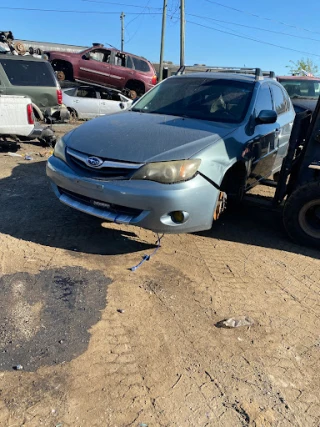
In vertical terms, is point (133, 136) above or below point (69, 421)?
above

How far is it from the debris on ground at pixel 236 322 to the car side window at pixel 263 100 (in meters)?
2.57

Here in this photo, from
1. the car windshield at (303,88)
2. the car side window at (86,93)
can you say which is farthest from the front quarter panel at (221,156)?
the car side window at (86,93)

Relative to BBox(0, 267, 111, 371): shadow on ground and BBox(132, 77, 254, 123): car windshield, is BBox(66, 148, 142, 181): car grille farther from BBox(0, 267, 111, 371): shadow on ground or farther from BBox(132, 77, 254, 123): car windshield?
BBox(132, 77, 254, 123): car windshield

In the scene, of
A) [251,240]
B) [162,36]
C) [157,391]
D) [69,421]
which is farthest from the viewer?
[162,36]

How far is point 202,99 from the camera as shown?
4582 mm

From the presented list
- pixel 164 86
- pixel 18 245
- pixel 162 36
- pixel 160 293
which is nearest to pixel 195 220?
pixel 160 293

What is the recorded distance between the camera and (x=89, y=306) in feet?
9.45

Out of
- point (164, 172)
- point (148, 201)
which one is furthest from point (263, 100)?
point (148, 201)

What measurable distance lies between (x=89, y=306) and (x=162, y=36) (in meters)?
30.3

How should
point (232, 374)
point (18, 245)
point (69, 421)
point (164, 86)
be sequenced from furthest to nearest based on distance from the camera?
point (164, 86) < point (18, 245) < point (232, 374) < point (69, 421)

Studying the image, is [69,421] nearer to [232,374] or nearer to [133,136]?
[232,374]

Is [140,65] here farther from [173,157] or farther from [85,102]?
[173,157]

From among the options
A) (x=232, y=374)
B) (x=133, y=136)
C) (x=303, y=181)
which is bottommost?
(x=232, y=374)

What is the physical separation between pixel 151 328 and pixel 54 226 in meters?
1.99
